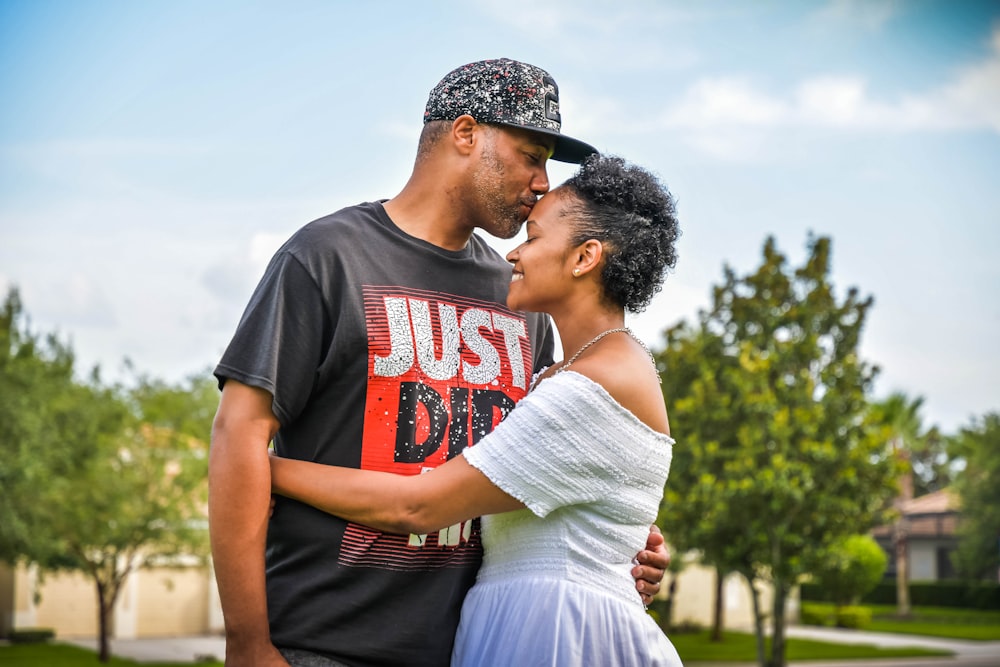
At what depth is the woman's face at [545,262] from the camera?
117 inches

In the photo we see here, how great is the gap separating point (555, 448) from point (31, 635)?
32265 mm

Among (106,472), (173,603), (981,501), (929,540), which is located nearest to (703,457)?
(106,472)

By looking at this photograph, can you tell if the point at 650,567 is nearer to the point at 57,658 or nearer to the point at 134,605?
the point at 57,658

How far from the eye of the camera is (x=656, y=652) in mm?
2830

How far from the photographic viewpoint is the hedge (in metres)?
42.8

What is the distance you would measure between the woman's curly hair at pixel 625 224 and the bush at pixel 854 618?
36763 mm

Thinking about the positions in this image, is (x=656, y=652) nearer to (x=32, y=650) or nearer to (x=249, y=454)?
(x=249, y=454)

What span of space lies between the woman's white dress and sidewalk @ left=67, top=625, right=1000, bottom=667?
73.2ft

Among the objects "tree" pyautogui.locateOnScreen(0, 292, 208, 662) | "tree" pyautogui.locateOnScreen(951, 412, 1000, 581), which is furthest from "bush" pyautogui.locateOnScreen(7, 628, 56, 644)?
"tree" pyautogui.locateOnScreen(951, 412, 1000, 581)

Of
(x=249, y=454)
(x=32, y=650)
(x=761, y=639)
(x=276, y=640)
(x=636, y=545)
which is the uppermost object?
(x=249, y=454)

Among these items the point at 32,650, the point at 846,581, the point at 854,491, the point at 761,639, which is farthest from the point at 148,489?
the point at 846,581

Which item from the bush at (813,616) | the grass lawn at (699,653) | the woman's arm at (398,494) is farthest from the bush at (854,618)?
the woman's arm at (398,494)

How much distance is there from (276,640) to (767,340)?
15.0m

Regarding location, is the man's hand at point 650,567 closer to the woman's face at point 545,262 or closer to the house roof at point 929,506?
the woman's face at point 545,262
